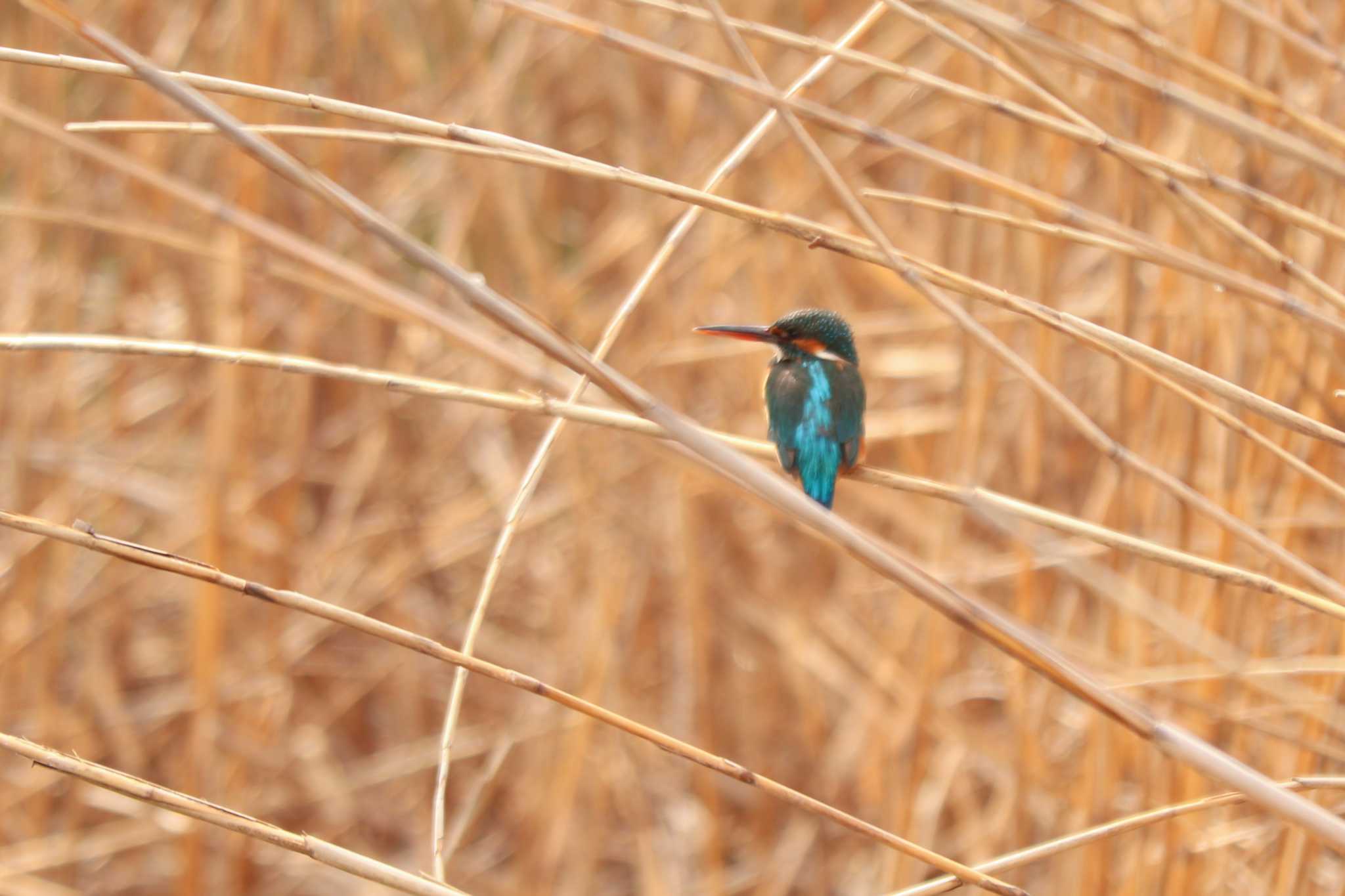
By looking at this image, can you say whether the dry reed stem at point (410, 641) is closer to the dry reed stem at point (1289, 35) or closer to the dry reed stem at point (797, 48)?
the dry reed stem at point (797, 48)

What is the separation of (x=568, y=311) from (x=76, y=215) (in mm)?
1011

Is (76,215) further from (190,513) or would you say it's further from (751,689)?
(751,689)

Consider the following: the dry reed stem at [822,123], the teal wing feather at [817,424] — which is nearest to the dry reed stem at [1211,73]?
the dry reed stem at [822,123]

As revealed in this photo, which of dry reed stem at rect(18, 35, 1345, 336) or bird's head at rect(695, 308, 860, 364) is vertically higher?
dry reed stem at rect(18, 35, 1345, 336)

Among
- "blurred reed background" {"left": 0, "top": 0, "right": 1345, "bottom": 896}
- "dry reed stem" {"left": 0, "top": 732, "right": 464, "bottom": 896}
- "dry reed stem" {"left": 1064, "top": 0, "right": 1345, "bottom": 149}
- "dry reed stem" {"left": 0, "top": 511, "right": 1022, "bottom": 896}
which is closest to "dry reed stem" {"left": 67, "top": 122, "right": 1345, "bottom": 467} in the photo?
"dry reed stem" {"left": 1064, "top": 0, "right": 1345, "bottom": 149}

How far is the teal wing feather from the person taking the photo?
188cm

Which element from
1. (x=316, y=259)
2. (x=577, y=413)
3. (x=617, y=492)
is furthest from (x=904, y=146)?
(x=617, y=492)

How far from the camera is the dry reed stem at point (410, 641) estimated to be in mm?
944

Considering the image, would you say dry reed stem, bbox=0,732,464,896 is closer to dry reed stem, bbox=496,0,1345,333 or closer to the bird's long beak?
dry reed stem, bbox=496,0,1345,333

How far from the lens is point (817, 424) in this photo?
1.90 m

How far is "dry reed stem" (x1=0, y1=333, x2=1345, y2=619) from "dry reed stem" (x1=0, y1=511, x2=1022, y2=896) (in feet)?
0.81

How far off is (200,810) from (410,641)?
8.4 inches

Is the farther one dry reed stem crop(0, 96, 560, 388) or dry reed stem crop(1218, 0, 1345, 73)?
dry reed stem crop(1218, 0, 1345, 73)

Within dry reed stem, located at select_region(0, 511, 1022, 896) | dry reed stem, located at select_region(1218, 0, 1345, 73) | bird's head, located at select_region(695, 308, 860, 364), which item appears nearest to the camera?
dry reed stem, located at select_region(0, 511, 1022, 896)
